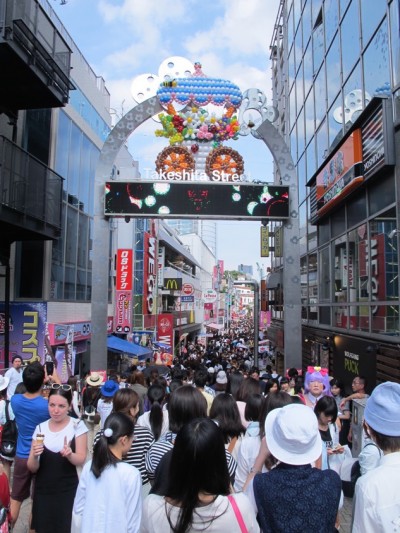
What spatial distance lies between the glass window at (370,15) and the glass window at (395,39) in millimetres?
583

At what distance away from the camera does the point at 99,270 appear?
13.0 m

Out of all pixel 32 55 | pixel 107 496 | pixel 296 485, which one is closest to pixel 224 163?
pixel 32 55


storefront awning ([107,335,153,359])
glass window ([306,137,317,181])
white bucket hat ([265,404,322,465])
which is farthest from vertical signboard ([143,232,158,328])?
white bucket hat ([265,404,322,465])

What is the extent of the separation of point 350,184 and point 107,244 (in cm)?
648

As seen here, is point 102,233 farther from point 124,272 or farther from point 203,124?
point 124,272

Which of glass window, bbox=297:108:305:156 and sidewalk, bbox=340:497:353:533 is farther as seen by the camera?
glass window, bbox=297:108:305:156

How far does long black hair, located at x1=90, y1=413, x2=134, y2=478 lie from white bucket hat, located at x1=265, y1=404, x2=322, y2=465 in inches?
41.3

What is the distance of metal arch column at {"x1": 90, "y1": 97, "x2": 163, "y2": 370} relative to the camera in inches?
505

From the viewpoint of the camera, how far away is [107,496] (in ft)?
9.25

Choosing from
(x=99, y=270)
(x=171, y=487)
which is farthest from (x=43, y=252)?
(x=171, y=487)

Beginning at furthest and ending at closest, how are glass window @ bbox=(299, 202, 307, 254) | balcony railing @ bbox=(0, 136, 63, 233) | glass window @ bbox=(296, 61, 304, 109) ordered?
glass window @ bbox=(296, 61, 304, 109) → glass window @ bbox=(299, 202, 307, 254) → balcony railing @ bbox=(0, 136, 63, 233)

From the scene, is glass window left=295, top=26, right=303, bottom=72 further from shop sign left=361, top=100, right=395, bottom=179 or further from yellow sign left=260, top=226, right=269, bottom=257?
shop sign left=361, top=100, right=395, bottom=179

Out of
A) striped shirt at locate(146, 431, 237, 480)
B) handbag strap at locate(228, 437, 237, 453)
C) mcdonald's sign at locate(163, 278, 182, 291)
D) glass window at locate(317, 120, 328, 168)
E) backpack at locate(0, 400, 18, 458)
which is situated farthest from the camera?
mcdonald's sign at locate(163, 278, 182, 291)

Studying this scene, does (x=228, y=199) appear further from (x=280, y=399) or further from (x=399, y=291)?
(x=280, y=399)
